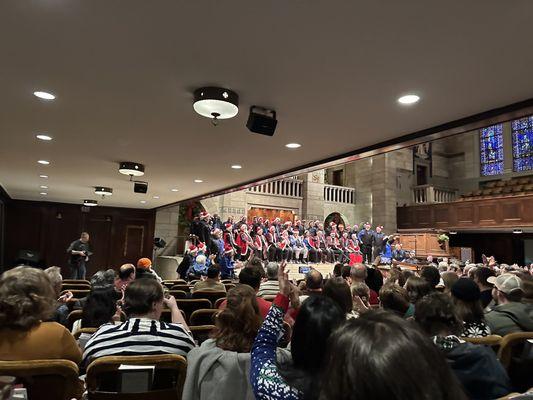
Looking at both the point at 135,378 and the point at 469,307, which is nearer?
the point at 135,378

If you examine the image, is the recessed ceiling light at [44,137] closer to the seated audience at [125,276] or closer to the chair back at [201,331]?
the seated audience at [125,276]

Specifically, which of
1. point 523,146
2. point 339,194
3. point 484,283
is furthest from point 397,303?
point 523,146

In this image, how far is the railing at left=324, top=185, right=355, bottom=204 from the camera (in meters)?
18.5

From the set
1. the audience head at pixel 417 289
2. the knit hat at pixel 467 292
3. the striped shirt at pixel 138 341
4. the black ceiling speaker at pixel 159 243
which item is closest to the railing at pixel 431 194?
the black ceiling speaker at pixel 159 243

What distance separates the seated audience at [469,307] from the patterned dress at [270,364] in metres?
1.41

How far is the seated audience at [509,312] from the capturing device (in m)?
2.35

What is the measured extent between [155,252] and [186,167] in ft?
26.1

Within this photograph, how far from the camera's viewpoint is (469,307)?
223 centimetres

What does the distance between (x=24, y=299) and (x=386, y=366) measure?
1.67m

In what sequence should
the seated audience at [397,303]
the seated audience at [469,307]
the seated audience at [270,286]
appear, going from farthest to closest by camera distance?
the seated audience at [270,286]
the seated audience at [397,303]
the seated audience at [469,307]

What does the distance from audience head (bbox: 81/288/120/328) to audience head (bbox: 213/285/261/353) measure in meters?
1.41

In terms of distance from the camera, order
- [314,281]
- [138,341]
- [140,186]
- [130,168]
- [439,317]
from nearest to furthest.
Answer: [439,317] → [138,341] → [314,281] → [130,168] → [140,186]

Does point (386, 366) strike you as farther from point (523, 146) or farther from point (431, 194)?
point (523, 146)

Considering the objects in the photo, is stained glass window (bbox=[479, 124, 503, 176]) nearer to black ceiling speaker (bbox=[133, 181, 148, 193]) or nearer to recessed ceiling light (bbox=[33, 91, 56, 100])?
black ceiling speaker (bbox=[133, 181, 148, 193])
